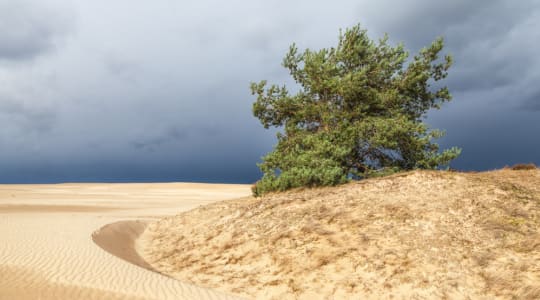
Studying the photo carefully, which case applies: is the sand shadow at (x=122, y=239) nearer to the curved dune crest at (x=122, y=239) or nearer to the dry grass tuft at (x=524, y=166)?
the curved dune crest at (x=122, y=239)

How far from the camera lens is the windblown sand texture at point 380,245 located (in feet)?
25.0

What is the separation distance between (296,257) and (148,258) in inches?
192

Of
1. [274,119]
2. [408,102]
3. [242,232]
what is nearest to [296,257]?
[242,232]

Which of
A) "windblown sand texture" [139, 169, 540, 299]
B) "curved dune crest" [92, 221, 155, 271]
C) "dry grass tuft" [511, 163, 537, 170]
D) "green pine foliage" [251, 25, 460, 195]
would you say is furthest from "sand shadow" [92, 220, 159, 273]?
"dry grass tuft" [511, 163, 537, 170]

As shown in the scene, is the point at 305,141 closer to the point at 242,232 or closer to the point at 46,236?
the point at 242,232

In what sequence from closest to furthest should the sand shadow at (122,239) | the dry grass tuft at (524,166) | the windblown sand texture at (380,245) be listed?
the windblown sand texture at (380,245) → the sand shadow at (122,239) → the dry grass tuft at (524,166)

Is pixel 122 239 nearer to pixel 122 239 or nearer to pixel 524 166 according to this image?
pixel 122 239

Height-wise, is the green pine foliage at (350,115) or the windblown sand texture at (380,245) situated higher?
the green pine foliage at (350,115)

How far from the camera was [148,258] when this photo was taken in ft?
37.2

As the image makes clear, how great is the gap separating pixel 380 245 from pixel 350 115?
8.46 metres

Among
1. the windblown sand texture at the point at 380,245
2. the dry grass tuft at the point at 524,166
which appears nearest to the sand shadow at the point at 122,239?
the windblown sand texture at the point at 380,245

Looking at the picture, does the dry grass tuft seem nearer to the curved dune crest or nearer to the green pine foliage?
the green pine foliage

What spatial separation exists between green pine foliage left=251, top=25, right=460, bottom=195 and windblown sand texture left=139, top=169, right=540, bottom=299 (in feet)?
8.75

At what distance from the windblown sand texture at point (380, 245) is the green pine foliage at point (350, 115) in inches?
105
